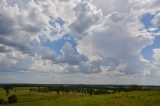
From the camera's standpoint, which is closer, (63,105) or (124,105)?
(124,105)

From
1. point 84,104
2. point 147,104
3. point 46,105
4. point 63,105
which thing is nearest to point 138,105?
point 147,104

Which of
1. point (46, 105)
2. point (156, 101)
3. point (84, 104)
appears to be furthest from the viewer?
point (46, 105)

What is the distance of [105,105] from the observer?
140 ft

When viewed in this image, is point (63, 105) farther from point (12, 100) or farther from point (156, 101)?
point (12, 100)

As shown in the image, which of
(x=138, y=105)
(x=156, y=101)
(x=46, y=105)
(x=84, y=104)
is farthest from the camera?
(x=46, y=105)

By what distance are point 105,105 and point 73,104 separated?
30.5 ft

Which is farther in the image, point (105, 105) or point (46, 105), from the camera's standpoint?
point (46, 105)

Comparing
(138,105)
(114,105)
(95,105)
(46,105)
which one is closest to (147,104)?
(138,105)

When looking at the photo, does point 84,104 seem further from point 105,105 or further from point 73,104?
point 105,105

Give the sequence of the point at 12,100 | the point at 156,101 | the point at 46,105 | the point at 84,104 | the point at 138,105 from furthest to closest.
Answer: the point at 12,100, the point at 46,105, the point at 84,104, the point at 156,101, the point at 138,105

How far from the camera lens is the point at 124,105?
40.4 meters

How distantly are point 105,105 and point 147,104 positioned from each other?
646cm

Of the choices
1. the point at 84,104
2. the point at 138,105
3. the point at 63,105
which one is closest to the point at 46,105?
the point at 63,105

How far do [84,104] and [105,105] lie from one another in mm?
6661
